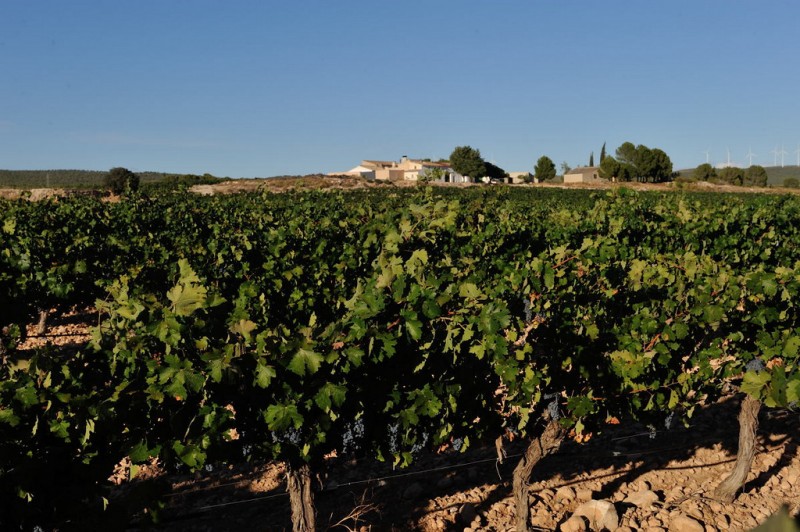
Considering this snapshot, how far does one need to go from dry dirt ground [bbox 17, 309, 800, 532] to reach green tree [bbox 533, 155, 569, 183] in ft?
319

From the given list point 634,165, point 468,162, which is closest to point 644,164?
point 634,165

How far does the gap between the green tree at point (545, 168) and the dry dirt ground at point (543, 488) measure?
97.3m

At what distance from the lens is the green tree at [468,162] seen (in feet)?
320

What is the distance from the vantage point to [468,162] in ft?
320

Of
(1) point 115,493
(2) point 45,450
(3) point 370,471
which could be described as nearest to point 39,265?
(1) point 115,493

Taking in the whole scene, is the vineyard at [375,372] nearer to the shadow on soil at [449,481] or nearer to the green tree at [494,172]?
the shadow on soil at [449,481]

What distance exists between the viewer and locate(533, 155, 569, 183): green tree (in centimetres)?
10200

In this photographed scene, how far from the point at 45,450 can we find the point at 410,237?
242 inches

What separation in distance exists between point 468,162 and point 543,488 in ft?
306

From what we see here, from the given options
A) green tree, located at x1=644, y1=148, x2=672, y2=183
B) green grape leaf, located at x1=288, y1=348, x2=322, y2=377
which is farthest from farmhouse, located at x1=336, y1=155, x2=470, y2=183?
green grape leaf, located at x1=288, y1=348, x2=322, y2=377

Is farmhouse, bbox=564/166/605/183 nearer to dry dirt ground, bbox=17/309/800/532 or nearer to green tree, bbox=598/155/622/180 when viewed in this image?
green tree, bbox=598/155/622/180

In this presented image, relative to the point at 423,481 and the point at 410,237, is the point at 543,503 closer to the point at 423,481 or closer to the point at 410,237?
the point at 423,481

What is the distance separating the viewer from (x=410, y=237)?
9281 millimetres

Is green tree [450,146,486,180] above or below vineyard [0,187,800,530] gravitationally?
above
